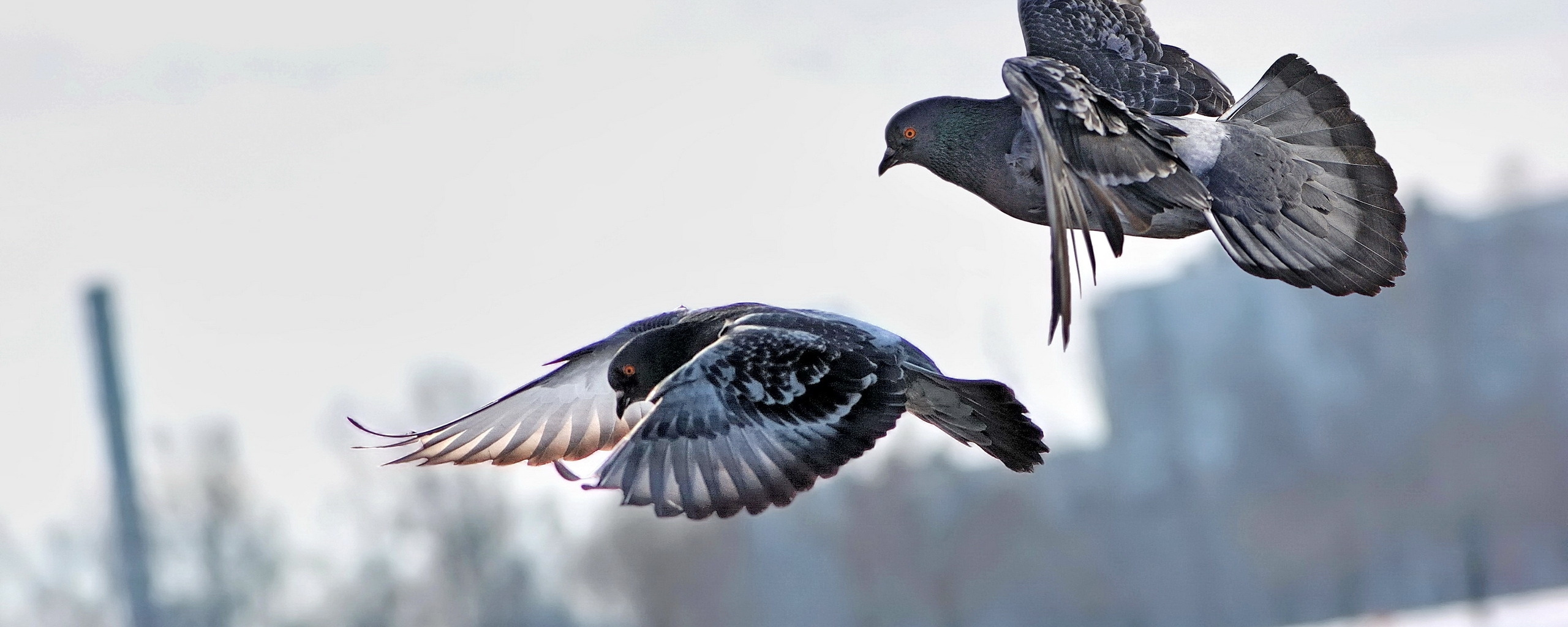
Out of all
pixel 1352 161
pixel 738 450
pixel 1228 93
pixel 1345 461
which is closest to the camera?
pixel 738 450

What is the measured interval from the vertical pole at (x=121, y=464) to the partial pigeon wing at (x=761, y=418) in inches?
970

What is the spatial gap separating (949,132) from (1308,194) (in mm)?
1308

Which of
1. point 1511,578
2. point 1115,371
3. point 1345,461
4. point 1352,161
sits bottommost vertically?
point 1511,578

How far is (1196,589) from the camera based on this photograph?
4609cm

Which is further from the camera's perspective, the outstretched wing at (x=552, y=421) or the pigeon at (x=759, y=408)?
the outstretched wing at (x=552, y=421)

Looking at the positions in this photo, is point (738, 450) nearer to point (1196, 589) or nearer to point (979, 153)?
point (979, 153)

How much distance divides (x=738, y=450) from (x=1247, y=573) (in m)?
42.0

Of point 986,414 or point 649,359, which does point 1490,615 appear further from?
point 649,359

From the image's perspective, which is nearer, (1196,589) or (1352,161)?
(1352,161)

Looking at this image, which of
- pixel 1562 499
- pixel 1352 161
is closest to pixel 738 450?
pixel 1352 161

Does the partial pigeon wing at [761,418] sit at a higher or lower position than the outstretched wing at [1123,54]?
Result: lower

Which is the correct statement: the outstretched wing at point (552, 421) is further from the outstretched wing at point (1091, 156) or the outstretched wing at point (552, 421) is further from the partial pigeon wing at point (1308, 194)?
the partial pigeon wing at point (1308, 194)

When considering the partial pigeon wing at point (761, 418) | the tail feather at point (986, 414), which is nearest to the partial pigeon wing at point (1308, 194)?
the tail feather at point (986, 414)

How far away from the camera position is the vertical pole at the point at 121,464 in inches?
1129
